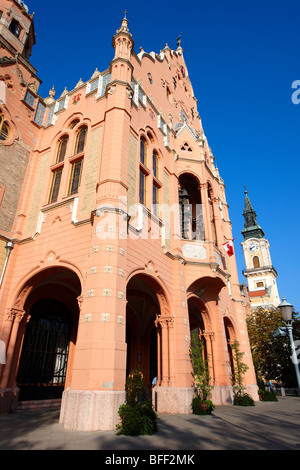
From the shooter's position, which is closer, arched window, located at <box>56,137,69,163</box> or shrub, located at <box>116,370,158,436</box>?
shrub, located at <box>116,370,158,436</box>

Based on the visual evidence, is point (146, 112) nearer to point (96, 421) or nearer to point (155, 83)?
point (155, 83)

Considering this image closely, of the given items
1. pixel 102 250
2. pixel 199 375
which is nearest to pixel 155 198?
pixel 102 250

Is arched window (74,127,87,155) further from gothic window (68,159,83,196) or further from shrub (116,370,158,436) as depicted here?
shrub (116,370,158,436)

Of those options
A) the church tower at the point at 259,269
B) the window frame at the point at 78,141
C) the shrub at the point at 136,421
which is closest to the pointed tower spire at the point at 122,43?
the window frame at the point at 78,141

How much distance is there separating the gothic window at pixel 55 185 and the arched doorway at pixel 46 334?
12.9ft

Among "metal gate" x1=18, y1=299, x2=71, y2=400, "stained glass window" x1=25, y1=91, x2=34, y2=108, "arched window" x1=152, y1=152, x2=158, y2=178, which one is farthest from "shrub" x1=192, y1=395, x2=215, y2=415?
"stained glass window" x1=25, y1=91, x2=34, y2=108

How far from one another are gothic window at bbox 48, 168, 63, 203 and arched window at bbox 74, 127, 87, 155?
1.44 meters

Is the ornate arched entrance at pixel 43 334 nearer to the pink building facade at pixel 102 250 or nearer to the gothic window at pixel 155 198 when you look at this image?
the pink building facade at pixel 102 250

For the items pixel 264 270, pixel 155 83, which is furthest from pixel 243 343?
pixel 264 270

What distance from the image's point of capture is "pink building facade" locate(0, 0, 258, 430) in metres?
9.34

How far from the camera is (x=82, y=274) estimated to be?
33.9 ft

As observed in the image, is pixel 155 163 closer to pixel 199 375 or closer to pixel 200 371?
→ pixel 200 371

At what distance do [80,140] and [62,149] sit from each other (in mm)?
1405

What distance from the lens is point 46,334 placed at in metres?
14.4
